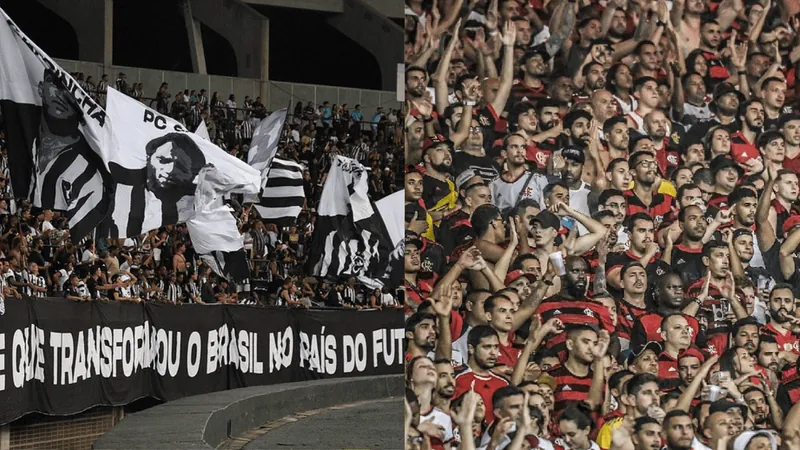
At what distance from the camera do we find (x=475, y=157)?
445 cm

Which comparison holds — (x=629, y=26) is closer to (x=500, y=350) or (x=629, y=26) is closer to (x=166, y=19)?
(x=500, y=350)

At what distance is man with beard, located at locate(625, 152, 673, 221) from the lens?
4.51m

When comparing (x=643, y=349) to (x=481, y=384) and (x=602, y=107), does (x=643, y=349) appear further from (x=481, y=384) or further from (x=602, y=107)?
(x=602, y=107)

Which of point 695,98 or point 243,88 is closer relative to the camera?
point 695,98

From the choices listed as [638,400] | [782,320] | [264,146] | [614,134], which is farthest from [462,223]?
[264,146]

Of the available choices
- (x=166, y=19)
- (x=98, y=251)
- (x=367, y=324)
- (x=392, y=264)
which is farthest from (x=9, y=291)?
(x=166, y=19)

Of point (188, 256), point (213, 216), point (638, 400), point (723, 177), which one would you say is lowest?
point (188, 256)

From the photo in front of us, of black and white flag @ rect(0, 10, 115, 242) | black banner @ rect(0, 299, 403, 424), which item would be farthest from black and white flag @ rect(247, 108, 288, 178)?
black and white flag @ rect(0, 10, 115, 242)

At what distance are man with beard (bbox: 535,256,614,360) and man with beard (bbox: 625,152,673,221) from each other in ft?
0.95

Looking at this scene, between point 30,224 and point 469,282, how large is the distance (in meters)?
16.9

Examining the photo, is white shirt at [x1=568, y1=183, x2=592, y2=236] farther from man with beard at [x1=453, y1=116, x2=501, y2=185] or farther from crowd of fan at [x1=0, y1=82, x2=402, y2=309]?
crowd of fan at [x1=0, y1=82, x2=402, y2=309]

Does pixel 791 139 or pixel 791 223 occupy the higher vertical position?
pixel 791 139

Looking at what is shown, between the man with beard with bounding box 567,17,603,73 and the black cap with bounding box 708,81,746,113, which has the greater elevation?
the man with beard with bounding box 567,17,603,73

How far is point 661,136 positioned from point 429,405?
124 cm
